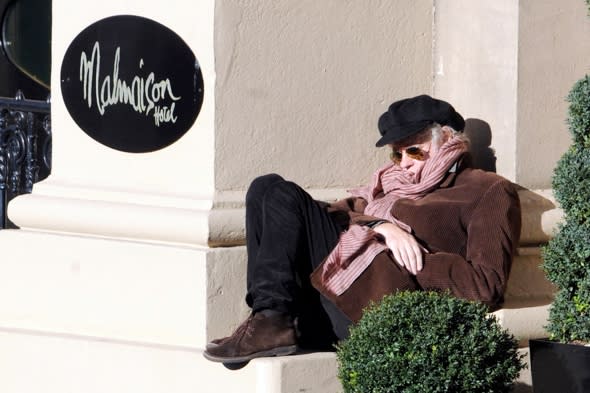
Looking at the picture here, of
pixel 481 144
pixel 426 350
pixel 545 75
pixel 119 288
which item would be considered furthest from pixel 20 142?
pixel 426 350

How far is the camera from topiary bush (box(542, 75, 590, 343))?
4879 millimetres

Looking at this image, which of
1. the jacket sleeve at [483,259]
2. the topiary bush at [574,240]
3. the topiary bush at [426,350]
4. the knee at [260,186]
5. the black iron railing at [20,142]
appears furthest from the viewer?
the black iron railing at [20,142]

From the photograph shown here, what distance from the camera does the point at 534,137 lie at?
19.0 ft

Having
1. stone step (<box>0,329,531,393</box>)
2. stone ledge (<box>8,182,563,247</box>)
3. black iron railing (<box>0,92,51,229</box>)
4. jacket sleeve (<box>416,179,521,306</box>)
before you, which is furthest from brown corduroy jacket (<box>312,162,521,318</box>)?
black iron railing (<box>0,92,51,229</box>)

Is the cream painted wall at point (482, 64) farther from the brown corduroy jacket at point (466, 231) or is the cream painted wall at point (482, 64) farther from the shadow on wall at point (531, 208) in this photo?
the brown corduroy jacket at point (466, 231)

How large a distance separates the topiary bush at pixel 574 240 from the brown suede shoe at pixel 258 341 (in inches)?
42.7

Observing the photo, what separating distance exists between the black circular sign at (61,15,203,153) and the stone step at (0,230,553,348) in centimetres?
54

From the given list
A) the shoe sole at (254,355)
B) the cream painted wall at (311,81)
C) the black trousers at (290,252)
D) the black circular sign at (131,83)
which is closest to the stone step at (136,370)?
the shoe sole at (254,355)

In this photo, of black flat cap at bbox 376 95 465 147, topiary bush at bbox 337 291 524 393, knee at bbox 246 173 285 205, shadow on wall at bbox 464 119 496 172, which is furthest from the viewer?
shadow on wall at bbox 464 119 496 172

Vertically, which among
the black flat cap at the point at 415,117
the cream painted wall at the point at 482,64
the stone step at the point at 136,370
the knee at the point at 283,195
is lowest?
the stone step at the point at 136,370

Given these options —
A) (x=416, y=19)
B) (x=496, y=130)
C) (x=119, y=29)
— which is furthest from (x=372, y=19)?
(x=119, y=29)

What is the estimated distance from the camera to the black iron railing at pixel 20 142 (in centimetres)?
677

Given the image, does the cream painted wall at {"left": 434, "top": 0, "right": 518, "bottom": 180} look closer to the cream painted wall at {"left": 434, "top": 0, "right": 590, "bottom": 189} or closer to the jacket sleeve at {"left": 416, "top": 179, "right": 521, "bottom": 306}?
the cream painted wall at {"left": 434, "top": 0, "right": 590, "bottom": 189}

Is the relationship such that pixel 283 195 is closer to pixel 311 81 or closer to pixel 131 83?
pixel 311 81
